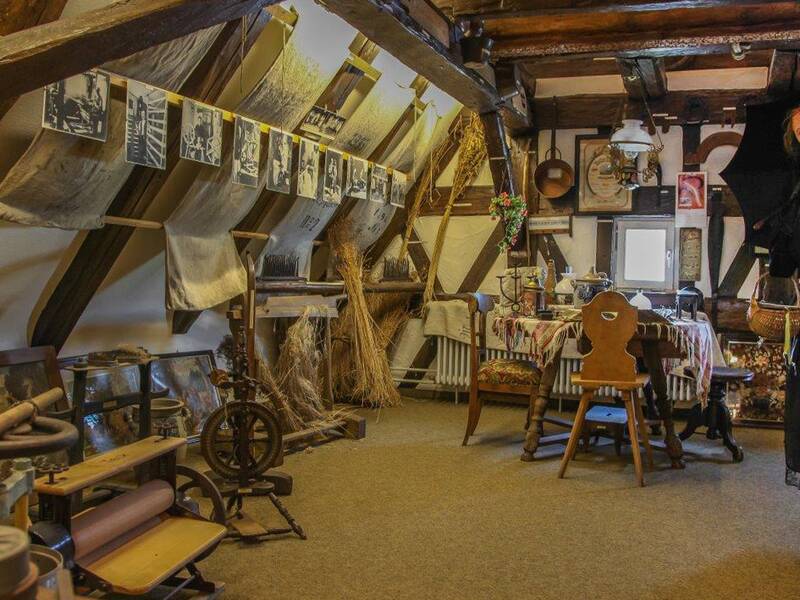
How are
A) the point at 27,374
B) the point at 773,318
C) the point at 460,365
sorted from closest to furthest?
the point at 773,318
the point at 27,374
the point at 460,365

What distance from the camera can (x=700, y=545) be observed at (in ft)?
11.1

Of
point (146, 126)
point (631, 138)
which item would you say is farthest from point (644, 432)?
point (146, 126)

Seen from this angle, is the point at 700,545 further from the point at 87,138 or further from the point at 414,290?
the point at 414,290

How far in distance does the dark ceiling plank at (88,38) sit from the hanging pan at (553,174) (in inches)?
179

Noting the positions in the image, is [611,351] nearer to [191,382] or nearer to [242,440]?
[242,440]

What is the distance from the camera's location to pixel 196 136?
4.20 m

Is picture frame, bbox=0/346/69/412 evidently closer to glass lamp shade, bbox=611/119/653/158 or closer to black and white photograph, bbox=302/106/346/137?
black and white photograph, bbox=302/106/346/137

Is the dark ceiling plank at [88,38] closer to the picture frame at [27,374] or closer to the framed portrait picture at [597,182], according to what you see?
the picture frame at [27,374]

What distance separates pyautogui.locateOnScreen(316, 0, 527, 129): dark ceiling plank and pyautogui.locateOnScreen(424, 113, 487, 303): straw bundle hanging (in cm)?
123

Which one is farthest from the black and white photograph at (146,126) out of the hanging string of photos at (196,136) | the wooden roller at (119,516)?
the wooden roller at (119,516)

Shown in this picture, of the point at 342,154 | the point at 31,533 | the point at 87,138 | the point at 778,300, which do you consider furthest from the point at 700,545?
the point at 342,154

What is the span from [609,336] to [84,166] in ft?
9.51

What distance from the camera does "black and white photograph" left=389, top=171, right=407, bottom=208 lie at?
678 cm

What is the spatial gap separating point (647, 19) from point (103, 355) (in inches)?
154
